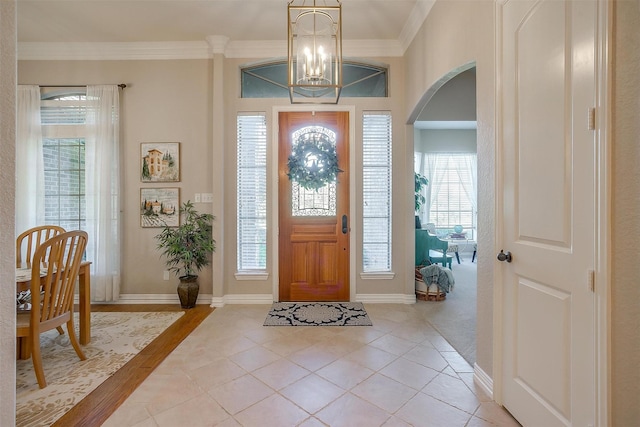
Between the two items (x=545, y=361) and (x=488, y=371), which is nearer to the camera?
(x=545, y=361)

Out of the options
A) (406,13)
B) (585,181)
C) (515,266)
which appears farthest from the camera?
(406,13)

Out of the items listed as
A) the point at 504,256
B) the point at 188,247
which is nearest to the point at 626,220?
the point at 504,256

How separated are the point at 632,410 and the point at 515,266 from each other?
0.73 m

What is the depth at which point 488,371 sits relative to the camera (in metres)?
1.91

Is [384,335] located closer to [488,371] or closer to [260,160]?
[488,371]

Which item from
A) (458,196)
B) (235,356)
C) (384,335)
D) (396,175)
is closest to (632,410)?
(384,335)

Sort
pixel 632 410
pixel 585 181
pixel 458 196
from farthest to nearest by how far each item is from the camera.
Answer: pixel 458 196, pixel 585 181, pixel 632 410

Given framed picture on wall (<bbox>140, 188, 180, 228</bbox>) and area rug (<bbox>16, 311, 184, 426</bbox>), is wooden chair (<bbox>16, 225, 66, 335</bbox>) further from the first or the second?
framed picture on wall (<bbox>140, 188, 180, 228</bbox>)

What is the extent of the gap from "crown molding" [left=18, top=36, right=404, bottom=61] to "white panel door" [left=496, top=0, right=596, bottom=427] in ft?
7.17

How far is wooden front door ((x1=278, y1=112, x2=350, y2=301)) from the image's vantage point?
146 inches

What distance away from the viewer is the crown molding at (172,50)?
3674mm

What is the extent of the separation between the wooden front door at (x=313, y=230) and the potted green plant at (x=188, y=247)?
3.01ft

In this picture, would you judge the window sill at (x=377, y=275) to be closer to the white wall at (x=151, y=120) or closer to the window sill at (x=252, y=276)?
the window sill at (x=252, y=276)

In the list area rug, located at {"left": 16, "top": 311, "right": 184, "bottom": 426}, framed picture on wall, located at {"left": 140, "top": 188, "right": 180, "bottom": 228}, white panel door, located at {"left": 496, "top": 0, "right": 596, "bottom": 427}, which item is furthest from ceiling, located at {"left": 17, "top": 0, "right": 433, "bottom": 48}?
area rug, located at {"left": 16, "top": 311, "right": 184, "bottom": 426}
